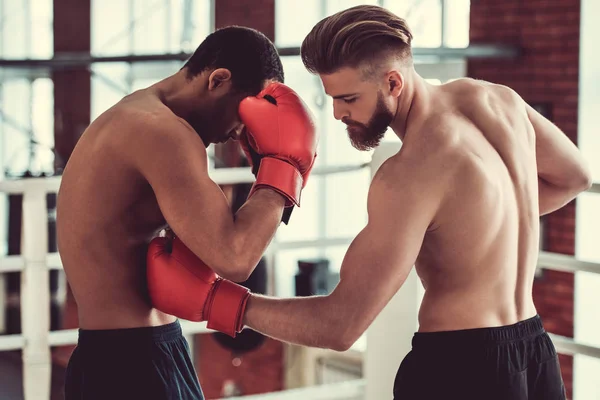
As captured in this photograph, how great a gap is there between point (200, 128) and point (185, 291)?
324 millimetres

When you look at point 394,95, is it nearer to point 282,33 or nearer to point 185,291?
point 185,291

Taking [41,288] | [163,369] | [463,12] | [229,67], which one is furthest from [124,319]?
[463,12]

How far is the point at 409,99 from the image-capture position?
5.20 ft

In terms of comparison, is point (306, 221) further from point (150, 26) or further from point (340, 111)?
point (340, 111)

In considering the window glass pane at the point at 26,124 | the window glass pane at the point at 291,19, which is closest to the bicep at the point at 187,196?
the window glass pane at the point at 291,19

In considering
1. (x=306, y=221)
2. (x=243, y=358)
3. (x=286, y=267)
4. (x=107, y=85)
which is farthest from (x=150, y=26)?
(x=243, y=358)

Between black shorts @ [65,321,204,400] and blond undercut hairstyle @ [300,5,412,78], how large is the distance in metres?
0.59

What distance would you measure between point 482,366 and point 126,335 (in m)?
0.63

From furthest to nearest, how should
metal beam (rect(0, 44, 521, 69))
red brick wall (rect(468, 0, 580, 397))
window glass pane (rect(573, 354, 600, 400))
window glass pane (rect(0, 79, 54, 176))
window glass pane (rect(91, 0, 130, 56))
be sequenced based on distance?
window glass pane (rect(91, 0, 130, 56))
window glass pane (rect(0, 79, 54, 176))
red brick wall (rect(468, 0, 580, 397))
window glass pane (rect(573, 354, 600, 400))
metal beam (rect(0, 44, 521, 69))

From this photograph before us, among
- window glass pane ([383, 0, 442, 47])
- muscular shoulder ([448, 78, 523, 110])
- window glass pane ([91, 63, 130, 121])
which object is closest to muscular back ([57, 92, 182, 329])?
muscular shoulder ([448, 78, 523, 110])

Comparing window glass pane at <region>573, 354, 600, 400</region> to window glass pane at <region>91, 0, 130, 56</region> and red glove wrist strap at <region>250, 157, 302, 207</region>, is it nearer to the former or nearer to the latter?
red glove wrist strap at <region>250, 157, 302, 207</region>

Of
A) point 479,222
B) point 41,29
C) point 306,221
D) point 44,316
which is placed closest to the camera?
point 479,222

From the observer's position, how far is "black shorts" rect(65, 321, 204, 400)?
1.60 metres

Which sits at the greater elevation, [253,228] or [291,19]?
[291,19]
